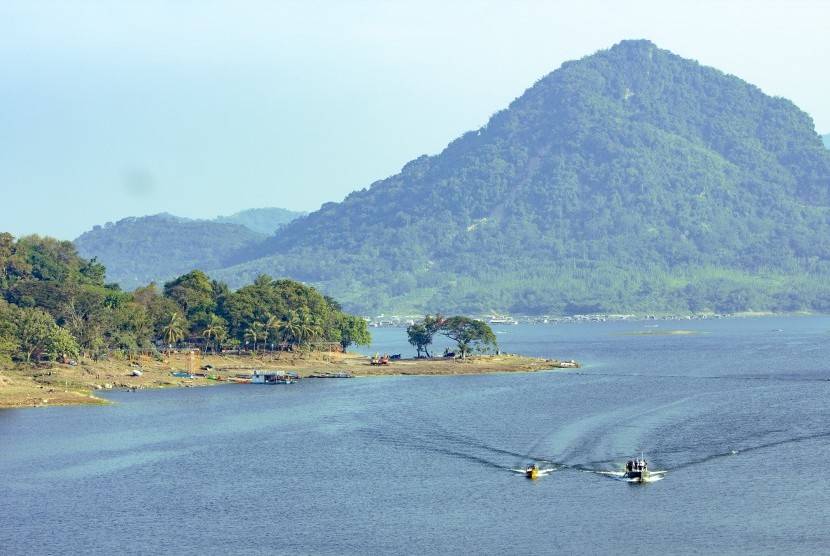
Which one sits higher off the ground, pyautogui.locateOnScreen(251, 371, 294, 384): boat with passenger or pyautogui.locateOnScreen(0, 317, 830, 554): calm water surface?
pyautogui.locateOnScreen(251, 371, 294, 384): boat with passenger

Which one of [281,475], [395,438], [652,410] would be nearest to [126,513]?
[281,475]

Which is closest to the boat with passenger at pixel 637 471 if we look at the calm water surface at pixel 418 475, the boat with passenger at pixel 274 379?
the calm water surface at pixel 418 475

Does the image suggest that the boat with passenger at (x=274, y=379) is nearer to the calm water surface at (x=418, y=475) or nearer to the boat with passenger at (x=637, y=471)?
the calm water surface at (x=418, y=475)

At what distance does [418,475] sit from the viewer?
108m

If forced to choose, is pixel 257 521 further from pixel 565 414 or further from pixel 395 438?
pixel 565 414

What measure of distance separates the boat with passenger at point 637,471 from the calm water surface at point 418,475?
1633mm

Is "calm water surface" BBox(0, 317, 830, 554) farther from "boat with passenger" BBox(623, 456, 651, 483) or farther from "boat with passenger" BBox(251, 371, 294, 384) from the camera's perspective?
"boat with passenger" BBox(251, 371, 294, 384)

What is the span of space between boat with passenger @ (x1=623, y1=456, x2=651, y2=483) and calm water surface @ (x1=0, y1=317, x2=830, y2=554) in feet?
5.36

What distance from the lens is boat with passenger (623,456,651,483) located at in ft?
333

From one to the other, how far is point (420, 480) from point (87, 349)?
104 metres

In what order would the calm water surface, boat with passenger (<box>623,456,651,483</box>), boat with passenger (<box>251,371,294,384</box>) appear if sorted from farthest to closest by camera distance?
boat with passenger (<box>251,371,294,384</box>), boat with passenger (<box>623,456,651,483</box>), the calm water surface

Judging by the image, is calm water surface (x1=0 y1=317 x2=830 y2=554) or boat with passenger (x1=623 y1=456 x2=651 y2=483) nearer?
calm water surface (x1=0 y1=317 x2=830 y2=554)

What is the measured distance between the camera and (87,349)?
193500 millimetres

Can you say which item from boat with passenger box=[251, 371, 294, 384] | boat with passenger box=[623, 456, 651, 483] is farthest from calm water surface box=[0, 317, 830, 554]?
boat with passenger box=[251, 371, 294, 384]
